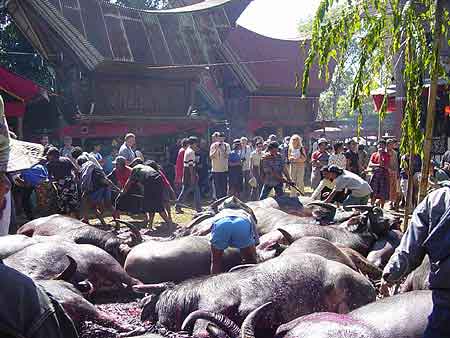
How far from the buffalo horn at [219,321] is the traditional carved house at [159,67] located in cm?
1332

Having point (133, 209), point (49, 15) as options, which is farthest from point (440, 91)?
point (49, 15)

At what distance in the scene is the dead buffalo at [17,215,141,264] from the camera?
7770 millimetres

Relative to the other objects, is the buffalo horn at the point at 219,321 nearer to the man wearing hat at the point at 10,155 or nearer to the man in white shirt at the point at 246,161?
the man wearing hat at the point at 10,155

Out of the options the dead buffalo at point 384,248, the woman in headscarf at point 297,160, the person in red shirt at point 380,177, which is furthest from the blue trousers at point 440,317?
the woman in headscarf at point 297,160

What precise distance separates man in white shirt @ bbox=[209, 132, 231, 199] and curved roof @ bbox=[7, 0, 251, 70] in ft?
17.7

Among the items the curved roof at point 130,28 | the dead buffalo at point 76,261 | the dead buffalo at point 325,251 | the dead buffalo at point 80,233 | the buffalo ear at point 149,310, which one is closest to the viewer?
the buffalo ear at point 149,310

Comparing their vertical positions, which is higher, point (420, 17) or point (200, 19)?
point (200, 19)

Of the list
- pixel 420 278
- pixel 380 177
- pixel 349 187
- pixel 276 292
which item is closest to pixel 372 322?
pixel 276 292

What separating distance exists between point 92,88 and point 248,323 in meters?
15.1

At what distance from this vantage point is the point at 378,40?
18.8ft

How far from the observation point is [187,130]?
20.0 meters

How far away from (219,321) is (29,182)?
254 inches

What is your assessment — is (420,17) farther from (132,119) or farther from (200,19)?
(200,19)

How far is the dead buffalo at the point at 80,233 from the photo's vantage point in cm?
777
